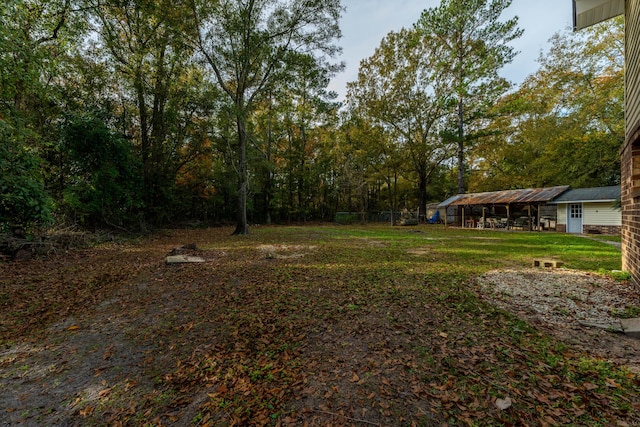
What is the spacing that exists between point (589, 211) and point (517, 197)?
10.8 feet

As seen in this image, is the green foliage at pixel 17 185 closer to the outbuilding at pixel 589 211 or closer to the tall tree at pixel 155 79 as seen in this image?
the tall tree at pixel 155 79

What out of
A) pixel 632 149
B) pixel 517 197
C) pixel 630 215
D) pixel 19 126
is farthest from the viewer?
pixel 517 197

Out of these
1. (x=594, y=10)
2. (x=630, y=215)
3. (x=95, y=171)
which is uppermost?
(x=594, y=10)

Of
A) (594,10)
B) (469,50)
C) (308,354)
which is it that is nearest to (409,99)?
(469,50)

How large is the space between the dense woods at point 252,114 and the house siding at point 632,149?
412 inches

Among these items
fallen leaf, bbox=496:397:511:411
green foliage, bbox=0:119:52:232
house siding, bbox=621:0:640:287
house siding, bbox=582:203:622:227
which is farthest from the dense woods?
house siding, bbox=621:0:640:287

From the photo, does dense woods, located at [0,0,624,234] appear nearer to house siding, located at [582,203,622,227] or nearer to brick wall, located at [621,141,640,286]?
house siding, located at [582,203,622,227]

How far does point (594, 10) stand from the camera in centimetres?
549

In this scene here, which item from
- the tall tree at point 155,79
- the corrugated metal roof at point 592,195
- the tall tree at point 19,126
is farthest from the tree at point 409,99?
the tall tree at point 19,126

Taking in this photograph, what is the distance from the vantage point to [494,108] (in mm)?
19984

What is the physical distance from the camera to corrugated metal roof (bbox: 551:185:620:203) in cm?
1309

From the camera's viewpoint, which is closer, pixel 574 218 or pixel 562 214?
pixel 574 218

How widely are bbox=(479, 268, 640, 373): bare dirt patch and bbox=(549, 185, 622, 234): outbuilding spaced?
12299 mm

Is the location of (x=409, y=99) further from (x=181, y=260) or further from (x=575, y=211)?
(x=181, y=260)
